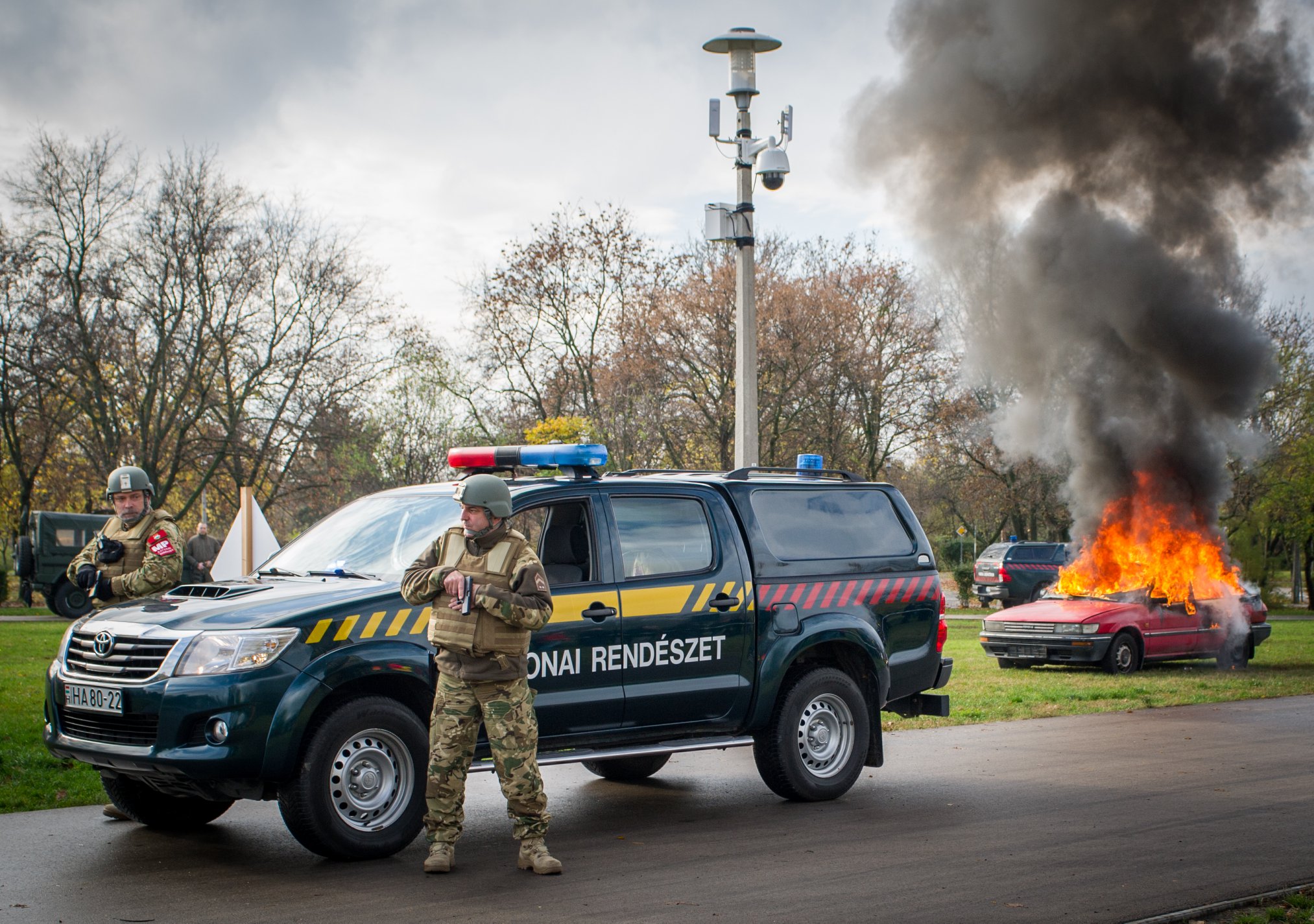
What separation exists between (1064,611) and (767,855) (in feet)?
36.7

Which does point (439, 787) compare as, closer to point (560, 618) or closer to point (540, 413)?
point (560, 618)

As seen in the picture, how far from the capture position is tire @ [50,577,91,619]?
26.5 m

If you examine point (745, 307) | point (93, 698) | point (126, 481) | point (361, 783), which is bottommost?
point (361, 783)

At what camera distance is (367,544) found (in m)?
7.48

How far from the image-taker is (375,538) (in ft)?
24.7

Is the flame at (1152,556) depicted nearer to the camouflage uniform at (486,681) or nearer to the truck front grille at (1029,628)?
the truck front grille at (1029,628)

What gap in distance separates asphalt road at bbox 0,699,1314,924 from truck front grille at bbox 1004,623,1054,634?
691 centimetres

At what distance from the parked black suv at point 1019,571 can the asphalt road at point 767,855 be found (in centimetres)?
2373

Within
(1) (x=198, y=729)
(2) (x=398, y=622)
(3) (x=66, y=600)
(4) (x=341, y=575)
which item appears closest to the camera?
(1) (x=198, y=729)

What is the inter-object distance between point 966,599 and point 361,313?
19.3 metres

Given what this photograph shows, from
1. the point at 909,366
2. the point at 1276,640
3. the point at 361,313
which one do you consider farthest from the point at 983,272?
the point at 361,313

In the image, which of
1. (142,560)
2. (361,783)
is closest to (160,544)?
(142,560)

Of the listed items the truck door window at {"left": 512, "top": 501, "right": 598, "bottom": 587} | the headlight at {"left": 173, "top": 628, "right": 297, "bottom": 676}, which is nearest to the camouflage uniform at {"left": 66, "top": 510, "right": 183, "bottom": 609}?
the headlight at {"left": 173, "top": 628, "right": 297, "bottom": 676}

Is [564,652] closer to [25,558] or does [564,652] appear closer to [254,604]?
[254,604]
